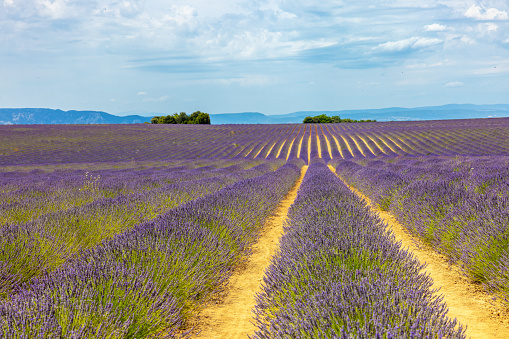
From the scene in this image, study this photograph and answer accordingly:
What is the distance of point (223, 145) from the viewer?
33.8 meters

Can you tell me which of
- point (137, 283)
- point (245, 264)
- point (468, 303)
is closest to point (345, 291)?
point (137, 283)

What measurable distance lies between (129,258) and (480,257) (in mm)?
3187

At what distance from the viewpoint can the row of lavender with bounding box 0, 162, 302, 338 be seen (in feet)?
6.18

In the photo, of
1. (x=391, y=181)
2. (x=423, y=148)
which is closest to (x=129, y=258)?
(x=391, y=181)

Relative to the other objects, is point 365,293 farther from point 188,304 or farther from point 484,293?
point 484,293

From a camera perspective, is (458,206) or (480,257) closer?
(480,257)

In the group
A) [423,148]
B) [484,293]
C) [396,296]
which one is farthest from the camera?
[423,148]

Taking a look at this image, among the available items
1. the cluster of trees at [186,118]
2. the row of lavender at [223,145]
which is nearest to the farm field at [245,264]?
the row of lavender at [223,145]

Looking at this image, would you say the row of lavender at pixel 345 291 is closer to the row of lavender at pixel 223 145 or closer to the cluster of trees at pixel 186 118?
→ the row of lavender at pixel 223 145

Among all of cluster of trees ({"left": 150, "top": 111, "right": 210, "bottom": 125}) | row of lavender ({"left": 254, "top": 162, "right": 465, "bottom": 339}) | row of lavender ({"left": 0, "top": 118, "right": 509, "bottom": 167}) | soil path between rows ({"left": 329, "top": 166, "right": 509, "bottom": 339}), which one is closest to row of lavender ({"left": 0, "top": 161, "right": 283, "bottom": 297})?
row of lavender ({"left": 254, "top": 162, "right": 465, "bottom": 339})

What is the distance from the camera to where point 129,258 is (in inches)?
114

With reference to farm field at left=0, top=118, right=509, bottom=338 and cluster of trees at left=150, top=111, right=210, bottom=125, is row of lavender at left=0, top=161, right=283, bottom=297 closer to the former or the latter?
farm field at left=0, top=118, right=509, bottom=338

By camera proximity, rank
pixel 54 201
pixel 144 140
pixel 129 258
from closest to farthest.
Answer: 1. pixel 129 258
2. pixel 54 201
3. pixel 144 140

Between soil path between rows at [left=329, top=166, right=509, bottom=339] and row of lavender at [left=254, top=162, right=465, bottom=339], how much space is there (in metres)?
0.26
